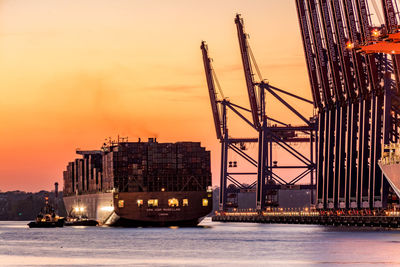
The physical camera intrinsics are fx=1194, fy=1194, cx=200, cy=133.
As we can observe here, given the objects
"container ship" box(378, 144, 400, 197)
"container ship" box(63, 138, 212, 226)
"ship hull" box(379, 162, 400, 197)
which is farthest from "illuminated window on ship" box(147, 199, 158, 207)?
"ship hull" box(379, 162, 400, 197)

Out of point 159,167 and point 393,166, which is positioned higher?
point 159,167

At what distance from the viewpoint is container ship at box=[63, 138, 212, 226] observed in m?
171

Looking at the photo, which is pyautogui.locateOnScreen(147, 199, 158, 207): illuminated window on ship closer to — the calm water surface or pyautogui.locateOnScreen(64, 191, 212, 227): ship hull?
pyautogui.locateOnScreen(64, 191, 212, 227): ship hull

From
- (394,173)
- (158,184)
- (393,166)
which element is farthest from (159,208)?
(393,166)

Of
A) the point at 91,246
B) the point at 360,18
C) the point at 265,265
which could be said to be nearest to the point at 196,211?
the point at 360,18

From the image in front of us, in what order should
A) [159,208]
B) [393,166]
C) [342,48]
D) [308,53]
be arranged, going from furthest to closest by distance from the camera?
[308,53] < [159,208] < [342,48] < [393,166]

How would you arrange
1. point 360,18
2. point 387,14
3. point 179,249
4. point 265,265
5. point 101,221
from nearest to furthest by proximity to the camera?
1. point 265,265
2. point 179,249
3. point 387,14
4. point 360,18
5. point 101,221

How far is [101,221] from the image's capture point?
18712 centimetres

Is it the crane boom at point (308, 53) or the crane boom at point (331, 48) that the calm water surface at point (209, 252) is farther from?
the crane boom at point (308, 53)

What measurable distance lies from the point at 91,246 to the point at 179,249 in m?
11.2

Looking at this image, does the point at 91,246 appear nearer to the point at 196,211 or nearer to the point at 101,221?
the point at 196,211

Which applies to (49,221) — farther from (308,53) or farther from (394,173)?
(394,173)

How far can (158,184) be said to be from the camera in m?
175

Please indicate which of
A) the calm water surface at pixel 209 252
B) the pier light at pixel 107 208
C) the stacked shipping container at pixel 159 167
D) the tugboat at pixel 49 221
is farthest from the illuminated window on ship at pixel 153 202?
the calm water surface at pixel 209 252
